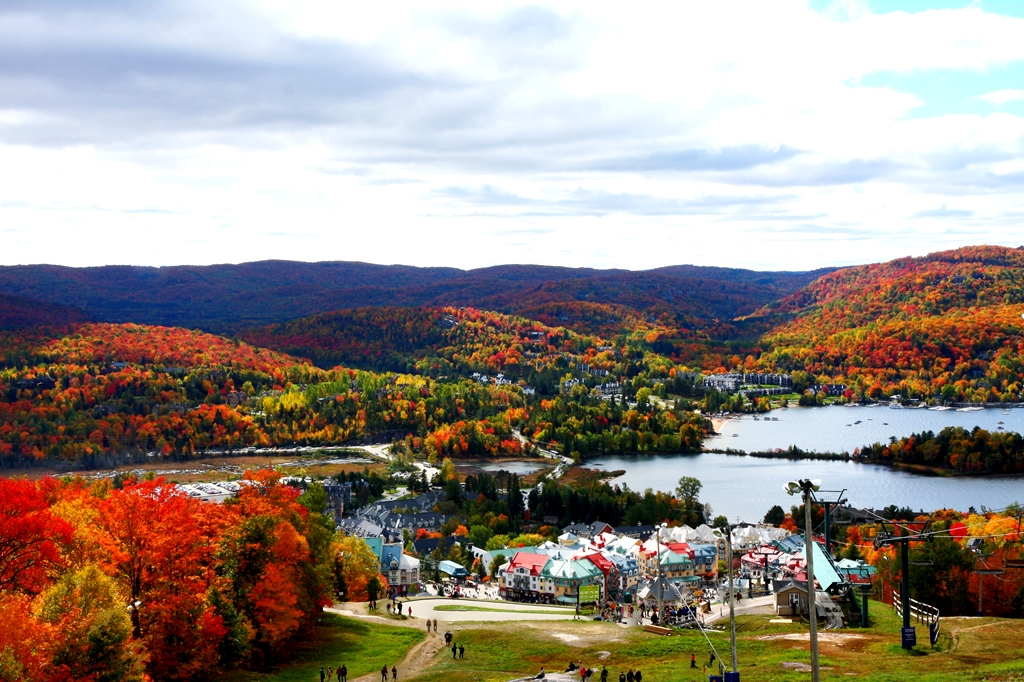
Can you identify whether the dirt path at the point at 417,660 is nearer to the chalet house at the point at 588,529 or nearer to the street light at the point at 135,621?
the street light at the point at 135,621

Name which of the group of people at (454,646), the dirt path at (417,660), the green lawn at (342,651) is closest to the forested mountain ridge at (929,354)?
the green lawn at (342,651)

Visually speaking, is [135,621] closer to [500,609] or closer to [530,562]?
[500,609]

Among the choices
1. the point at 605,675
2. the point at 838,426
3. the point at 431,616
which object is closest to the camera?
the point at 605,675

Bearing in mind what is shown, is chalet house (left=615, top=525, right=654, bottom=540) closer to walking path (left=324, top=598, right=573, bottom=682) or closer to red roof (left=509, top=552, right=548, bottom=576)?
red roof (left=509, top=552, right=548, bottom=576)

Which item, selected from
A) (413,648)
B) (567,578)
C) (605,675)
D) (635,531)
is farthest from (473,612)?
(635,531)

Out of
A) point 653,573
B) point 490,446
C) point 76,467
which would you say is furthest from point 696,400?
point 653,573
